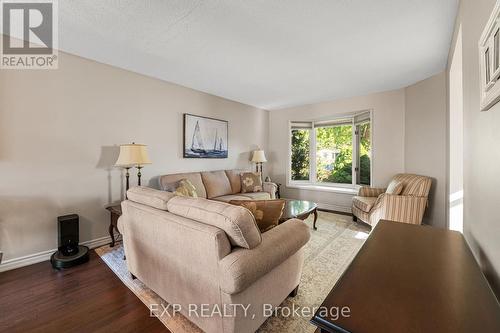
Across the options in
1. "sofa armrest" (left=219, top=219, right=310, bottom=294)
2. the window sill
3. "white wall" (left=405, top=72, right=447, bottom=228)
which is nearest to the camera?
"sofa armrest" (left=219, top=219, right=310, bottom=294)

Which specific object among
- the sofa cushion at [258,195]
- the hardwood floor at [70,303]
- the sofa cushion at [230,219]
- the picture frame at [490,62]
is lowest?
the hardwood floor at [70,303]

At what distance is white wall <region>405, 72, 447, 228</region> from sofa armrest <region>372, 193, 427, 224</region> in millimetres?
408

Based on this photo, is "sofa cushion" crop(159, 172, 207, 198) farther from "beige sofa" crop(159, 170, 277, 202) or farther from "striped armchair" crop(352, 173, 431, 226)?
"striped armchair" crop(352, 173, 431, 226)

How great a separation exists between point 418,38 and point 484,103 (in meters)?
1.80

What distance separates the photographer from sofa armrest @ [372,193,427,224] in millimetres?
2906

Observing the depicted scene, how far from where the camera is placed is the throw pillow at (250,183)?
414 centimetres

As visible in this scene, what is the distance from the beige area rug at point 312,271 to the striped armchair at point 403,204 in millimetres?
375

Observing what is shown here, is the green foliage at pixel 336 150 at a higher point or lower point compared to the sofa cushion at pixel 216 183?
higher

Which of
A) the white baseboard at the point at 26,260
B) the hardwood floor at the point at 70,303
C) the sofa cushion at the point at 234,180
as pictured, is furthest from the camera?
the sofa cushion at the point at 234,180

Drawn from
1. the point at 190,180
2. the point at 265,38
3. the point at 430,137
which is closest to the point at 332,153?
the point at 430,137

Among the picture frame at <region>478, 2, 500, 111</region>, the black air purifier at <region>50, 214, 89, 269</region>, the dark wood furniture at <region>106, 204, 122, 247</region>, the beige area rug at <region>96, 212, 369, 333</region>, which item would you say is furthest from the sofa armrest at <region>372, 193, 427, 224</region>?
the black air purifier at <region>50, 214, 89, 269</region>

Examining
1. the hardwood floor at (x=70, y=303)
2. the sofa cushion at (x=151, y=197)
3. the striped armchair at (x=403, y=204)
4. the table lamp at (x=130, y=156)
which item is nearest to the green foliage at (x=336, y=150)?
the striped armchair at (x=403, y=204)

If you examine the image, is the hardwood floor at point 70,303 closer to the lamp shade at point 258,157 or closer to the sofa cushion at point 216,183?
the sofa cushion at point 216,183

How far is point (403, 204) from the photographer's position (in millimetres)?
2934
